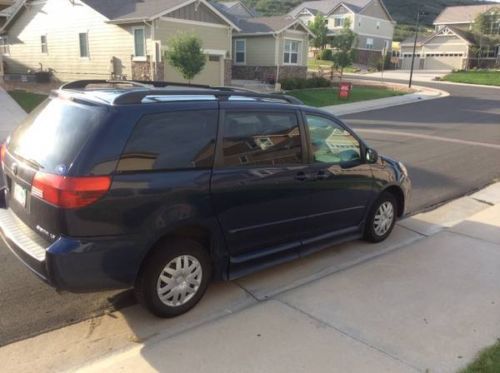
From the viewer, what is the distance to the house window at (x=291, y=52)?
31891mm

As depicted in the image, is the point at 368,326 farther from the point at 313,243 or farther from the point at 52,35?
the point at 52,35

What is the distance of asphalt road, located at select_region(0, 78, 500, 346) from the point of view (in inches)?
154

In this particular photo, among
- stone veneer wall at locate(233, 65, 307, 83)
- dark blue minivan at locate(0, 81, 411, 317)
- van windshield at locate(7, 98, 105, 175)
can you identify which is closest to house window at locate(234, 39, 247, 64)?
stone veneer wall at locate(233, 65, 307, 83)

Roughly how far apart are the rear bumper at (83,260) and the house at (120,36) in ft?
68.6

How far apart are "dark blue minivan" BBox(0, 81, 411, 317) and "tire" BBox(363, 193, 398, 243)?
0.78 metres

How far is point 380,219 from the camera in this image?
220 inches

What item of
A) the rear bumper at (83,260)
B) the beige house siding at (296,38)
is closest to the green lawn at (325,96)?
the beige house siding at (296,38)

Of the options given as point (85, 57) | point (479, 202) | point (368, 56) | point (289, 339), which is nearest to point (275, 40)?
point (85, 57)

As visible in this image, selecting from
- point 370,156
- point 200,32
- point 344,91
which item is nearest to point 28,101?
point 200,32

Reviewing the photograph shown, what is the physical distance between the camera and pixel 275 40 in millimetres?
30781

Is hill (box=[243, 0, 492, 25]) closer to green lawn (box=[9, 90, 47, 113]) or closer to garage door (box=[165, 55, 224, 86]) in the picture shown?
garage door (box=[165, 55, 224, 86])

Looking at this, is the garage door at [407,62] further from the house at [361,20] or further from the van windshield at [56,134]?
the van windshield at [56,134]

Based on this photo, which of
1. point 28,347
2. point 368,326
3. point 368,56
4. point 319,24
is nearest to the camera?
point 28,347

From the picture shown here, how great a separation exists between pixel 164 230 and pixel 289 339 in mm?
1228
